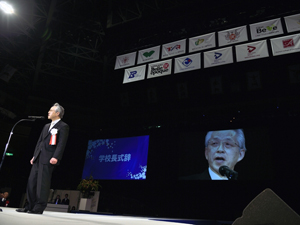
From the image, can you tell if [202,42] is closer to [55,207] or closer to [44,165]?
[44,165]

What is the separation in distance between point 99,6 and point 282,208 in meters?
9.32

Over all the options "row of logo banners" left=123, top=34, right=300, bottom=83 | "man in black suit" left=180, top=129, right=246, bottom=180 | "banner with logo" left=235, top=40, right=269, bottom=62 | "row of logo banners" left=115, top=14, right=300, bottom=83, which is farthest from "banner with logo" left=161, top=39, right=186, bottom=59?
"man in black suit" left=180, top=129, right=246, bottom=180

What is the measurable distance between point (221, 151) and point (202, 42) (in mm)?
3485

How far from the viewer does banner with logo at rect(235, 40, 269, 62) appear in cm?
623

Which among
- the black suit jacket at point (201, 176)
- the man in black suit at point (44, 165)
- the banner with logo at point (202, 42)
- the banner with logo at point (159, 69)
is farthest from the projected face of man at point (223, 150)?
the man in black suit at point (44, 165)

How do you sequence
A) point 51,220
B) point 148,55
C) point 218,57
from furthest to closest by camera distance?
point 148,55 → point 218,57 → point 51,220

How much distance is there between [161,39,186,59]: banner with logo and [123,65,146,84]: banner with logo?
2.77 feet

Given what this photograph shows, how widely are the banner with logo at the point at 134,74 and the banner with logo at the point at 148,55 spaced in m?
0.27

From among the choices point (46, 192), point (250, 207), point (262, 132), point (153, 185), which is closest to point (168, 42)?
point (262, 132)

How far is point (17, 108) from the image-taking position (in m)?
13.0

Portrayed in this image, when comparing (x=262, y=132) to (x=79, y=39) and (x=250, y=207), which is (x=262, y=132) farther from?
(x=79, y=39)

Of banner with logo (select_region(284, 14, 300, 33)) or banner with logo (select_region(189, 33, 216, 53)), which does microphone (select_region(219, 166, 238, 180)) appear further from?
banner with logo (select_region(284, 14, 300, 33))

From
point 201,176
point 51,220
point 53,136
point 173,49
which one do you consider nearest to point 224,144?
point 201,176

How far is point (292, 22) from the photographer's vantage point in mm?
6238
